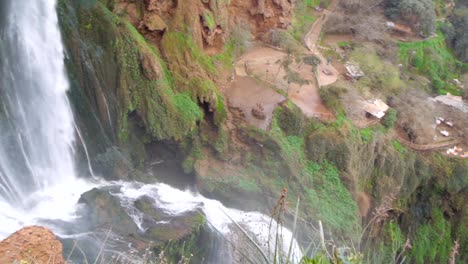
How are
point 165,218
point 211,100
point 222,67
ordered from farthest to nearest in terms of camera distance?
point 222,67 → point 211,100 → point 165,218

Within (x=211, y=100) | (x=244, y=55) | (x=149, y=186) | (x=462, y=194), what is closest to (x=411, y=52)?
(x=462, y=194)

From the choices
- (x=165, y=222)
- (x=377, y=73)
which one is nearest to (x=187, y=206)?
(x=165, y=222)

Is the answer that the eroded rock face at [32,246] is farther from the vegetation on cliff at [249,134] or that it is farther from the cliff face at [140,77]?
the cliff face at [140,77]

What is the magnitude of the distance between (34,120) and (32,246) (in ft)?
26.3

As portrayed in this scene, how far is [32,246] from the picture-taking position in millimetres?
4801

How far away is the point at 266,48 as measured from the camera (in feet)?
68.7

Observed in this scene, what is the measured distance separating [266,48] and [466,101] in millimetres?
11681

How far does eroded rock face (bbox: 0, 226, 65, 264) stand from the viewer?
464 centimetres

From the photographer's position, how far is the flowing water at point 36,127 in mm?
11320

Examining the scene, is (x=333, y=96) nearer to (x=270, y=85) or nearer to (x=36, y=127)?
(x=270, y=85)

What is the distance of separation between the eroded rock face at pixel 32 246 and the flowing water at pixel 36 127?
6.29 meters

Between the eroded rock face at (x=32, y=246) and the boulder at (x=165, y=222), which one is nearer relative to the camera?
the eroded rock face at (x=32, y=246)

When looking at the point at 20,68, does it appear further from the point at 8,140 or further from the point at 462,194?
the point at 462,194

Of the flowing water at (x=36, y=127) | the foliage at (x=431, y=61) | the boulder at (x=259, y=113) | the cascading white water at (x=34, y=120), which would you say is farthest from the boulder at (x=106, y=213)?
the foliage at (x=431, y=61)
